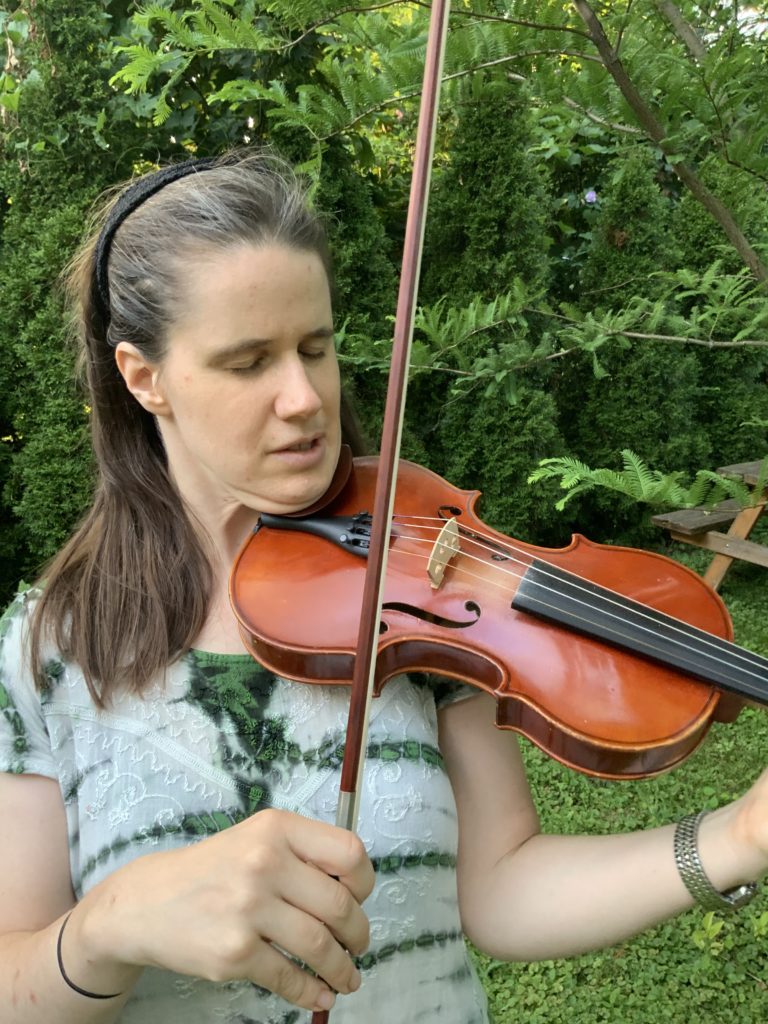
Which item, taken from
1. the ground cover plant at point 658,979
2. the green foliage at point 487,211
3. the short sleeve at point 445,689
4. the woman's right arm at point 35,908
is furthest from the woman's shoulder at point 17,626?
the green foliage at point 487,211

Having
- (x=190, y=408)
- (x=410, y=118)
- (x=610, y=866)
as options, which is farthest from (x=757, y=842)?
(x=410, y=118)

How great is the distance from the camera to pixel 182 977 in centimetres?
84

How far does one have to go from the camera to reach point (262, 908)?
0.59m

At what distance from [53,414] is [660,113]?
237 cm

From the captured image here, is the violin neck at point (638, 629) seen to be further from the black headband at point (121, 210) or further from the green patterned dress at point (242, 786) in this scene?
the black headband at point (121, 210)

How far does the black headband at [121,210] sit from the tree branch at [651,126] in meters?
0.55

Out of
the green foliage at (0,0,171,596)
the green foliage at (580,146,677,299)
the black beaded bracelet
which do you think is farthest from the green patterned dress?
the green foliage at (580,146,677,299)

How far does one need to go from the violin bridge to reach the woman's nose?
0.29 m

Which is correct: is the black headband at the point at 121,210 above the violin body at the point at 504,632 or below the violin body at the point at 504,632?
above

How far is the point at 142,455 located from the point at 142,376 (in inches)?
7.5

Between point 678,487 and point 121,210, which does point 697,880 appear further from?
point 121,210

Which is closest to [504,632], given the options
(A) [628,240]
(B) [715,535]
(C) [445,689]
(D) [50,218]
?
(C) [445,689]

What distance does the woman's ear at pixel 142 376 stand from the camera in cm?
96

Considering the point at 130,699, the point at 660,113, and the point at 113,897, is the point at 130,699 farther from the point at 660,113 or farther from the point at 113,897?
the point at 660,113
